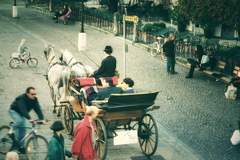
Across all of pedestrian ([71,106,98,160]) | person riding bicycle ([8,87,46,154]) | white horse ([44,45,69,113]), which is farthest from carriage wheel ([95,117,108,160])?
white horse ([44,45,69,113])

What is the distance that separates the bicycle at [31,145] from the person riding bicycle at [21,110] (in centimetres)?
14

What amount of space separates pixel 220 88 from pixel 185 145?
5961 mm

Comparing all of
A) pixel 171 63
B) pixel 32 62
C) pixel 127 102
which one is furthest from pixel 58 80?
pixel 171 63

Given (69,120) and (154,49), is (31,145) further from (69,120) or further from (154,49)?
(154,49)

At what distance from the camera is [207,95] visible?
50.2ft

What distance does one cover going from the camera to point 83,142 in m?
8.20

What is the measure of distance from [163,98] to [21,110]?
267 inches

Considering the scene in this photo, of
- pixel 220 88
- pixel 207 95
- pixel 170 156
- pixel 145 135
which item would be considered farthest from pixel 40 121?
pixel 220 88

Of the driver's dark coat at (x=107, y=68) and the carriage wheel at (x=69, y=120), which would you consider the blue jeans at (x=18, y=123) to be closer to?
the carriage wheel at (x=69, y=120)

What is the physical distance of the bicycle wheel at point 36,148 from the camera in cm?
902

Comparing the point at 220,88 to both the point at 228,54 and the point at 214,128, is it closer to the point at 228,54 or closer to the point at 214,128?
the point at 228,54

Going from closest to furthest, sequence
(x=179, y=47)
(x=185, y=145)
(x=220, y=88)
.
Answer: (x=185, y=145), (x=220, y=88), (x=179, y=47)

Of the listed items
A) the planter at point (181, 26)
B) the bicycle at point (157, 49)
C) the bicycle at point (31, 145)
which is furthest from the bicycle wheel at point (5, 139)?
the planter at point (181, 26)

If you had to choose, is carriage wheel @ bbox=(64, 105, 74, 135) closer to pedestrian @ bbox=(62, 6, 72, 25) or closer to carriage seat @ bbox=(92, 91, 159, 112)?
carriage seat @ bbox=(92, 91, 159, 112)
